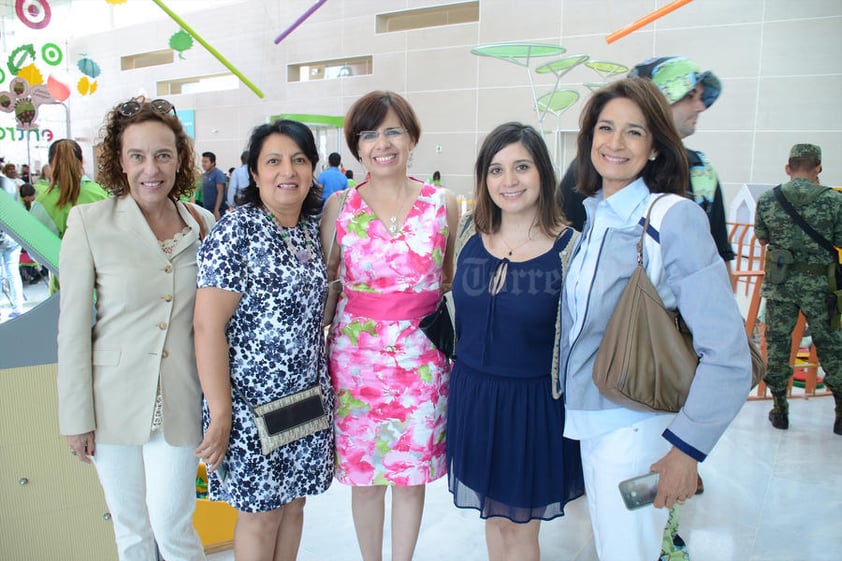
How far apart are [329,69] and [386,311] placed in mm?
14723

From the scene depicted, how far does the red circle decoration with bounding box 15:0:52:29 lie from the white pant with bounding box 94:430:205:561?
591 cm

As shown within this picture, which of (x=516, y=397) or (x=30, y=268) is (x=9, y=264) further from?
(x=30, y=268)

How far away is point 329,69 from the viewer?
50.5 ft

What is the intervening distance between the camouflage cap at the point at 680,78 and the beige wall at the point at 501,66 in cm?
598

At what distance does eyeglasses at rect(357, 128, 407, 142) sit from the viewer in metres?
2.03

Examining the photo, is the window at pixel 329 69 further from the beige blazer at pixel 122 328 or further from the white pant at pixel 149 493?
the white pant at pixel 149 493

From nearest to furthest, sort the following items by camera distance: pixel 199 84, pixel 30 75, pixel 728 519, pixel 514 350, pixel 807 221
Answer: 1. pixel 514 350
2. pixel 728 519
3. pixel 807 221
4. pixel 30 75
5. pixel 199 84

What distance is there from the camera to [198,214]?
1980mm

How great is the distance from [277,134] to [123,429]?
986mm

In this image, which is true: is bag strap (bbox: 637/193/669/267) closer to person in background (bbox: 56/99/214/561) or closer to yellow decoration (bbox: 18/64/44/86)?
person in background (bbox: 56/99/214/561)

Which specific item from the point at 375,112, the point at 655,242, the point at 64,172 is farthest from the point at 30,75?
the point at 655,242

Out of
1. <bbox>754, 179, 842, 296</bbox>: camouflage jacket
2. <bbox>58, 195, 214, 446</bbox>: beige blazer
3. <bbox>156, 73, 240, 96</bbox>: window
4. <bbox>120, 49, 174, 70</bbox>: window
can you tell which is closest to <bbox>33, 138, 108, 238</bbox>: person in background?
<bbox>58, 195, 214, 446</bbox>: beige blazer

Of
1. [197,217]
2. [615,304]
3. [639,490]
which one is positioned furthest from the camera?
[197,217]

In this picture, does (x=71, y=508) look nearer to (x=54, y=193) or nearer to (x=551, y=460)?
(x=551, y=460)
